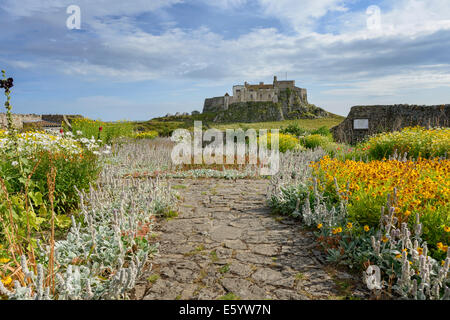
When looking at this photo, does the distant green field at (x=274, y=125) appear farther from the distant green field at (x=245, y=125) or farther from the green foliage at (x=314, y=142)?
the green foliage at (x=314, y=142)

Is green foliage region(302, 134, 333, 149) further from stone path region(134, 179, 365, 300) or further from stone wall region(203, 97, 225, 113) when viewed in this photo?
stone wall region(203, 97, 225, 113)

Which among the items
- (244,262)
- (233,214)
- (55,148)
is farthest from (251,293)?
(55,148)

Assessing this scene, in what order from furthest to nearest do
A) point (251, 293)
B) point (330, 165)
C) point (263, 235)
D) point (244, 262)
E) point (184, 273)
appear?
point (330, 165), point (263, 235), point (244, 262), point (184, 273), point (251, 293)

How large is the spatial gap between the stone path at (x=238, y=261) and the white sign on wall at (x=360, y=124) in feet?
46.5

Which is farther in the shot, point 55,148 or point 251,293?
point 55,148

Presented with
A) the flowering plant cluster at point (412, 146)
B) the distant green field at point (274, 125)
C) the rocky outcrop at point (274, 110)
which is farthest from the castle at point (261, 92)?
the flowering plant cluster at point (412, 146)

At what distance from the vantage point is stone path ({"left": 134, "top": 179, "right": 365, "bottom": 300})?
2629 millimetres

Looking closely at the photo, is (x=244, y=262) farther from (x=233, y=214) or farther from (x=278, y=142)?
(x=278, y=142)

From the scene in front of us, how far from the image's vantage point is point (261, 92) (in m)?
63.2

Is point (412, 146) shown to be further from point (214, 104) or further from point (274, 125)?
point (214, 104)

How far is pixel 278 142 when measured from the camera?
12.1 meters

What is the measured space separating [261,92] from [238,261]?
62385mm
